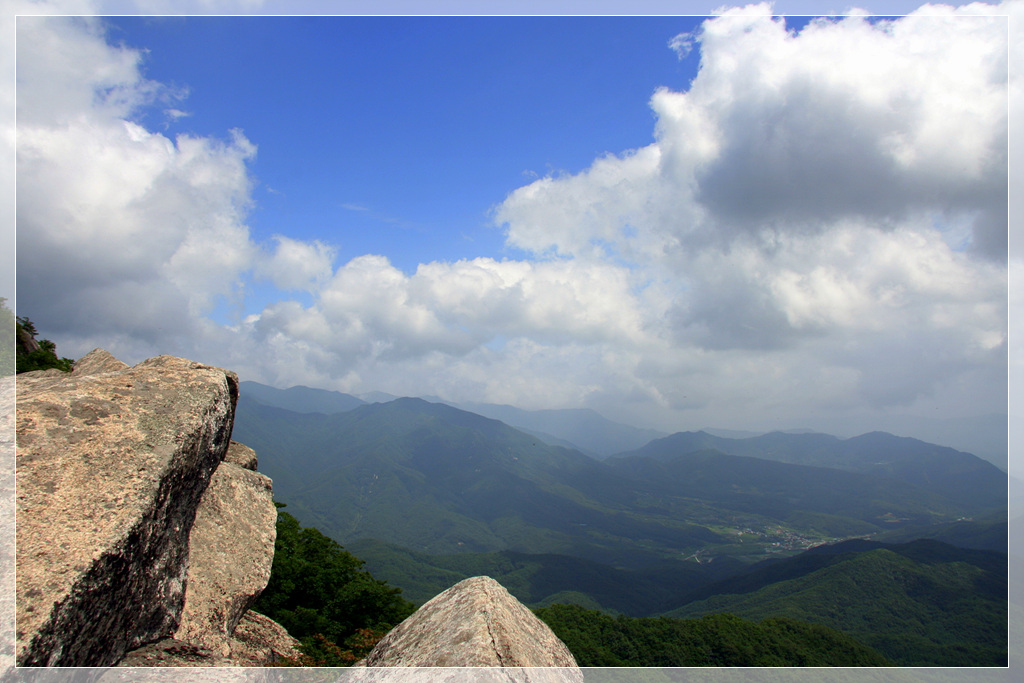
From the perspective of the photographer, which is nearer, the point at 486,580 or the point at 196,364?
the point at 486,580

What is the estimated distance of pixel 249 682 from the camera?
20.8ft

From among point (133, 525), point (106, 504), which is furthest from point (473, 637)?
point (106, 504)

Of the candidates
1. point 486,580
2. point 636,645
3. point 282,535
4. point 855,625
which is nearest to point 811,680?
point 636,645

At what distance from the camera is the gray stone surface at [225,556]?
8.13m

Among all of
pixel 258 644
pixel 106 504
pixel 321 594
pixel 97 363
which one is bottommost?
pixel 321 594

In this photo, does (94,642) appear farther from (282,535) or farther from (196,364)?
(282,535)

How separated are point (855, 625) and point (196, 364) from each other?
27128cm

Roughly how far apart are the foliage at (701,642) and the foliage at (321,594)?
6107 cm

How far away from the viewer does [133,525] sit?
20.7 ft

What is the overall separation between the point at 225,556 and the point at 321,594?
29.8m

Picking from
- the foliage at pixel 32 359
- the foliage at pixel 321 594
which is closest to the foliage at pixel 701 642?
the foliage at pixel 321 594

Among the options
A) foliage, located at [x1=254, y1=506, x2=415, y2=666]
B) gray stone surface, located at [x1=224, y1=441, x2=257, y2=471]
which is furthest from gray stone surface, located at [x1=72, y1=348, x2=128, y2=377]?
foliage, located at [x1=254, y1=506, x2=415, y2=666]

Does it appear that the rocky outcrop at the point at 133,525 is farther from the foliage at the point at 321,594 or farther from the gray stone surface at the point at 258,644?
the foliage at the point at 321,594

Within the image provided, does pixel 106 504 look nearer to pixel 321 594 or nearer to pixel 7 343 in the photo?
pixel 321 594
